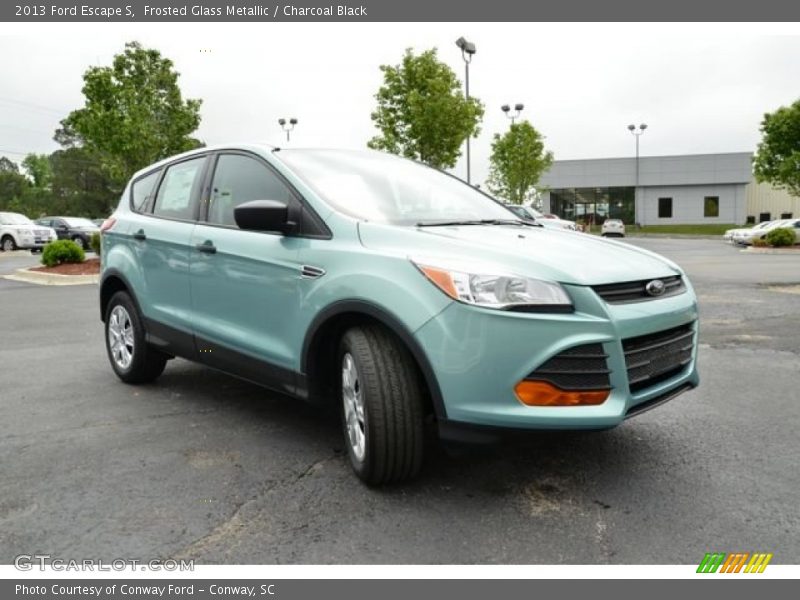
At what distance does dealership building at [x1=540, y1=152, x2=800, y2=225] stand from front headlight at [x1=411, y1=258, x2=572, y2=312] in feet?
184

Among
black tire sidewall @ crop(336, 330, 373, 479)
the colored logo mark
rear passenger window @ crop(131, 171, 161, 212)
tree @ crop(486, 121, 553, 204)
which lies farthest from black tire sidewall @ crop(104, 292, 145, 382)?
tree @ crop(486, 121, 553, 204)

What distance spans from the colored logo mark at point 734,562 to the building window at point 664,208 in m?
59.9

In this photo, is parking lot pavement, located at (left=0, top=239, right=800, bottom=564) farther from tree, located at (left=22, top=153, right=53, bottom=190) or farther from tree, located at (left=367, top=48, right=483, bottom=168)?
tree, located at (left=22, top=153, right=53, bottom=190)

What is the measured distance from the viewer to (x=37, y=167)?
11631 cm

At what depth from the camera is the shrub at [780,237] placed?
2602cm

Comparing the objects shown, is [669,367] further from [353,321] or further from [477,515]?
[353,321]

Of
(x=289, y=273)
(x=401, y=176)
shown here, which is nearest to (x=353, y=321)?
(x=289, y=273)

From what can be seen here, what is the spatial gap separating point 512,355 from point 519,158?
4374 cm

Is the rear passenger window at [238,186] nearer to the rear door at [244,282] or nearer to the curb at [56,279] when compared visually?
the rear door at [244,282]

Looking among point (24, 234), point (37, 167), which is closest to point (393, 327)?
point (24, 234)

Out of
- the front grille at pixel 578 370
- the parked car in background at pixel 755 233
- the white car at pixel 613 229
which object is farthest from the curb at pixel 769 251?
the front grille at pixel 578 370

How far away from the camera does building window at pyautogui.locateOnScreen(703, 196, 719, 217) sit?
57.6m

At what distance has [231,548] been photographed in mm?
2738

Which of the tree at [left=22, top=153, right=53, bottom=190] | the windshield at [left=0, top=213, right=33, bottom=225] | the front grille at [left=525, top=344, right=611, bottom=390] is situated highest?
the tree at [left=22, top=153, right=53, bottom=190]
